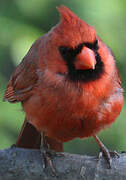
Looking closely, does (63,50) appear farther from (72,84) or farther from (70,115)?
(70,115)

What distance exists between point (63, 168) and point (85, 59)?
66cm

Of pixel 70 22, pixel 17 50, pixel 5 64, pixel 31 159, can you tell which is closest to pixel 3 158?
pixel 31 159

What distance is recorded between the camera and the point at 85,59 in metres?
2.80

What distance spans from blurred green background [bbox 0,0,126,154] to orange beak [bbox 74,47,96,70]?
4.30 ft

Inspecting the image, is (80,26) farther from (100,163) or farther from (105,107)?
(100,163)

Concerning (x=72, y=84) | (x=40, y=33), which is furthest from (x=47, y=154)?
(x=40, y=33)

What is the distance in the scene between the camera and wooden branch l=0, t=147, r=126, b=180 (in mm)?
2953

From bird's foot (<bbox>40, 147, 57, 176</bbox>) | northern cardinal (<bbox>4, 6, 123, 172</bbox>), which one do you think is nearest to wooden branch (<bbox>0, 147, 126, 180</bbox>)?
bird's foot (<bbox>40, 147, 57, 176</bbox>)

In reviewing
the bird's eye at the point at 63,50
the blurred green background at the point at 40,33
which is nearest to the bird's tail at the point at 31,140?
the blurred green background at the point at 40,33

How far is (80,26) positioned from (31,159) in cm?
83

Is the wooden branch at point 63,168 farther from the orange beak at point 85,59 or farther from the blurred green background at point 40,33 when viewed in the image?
the blurred green background at point 40,33

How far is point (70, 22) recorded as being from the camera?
288 cm

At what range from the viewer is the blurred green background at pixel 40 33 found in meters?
4.23

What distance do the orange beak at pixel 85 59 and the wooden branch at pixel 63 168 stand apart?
555 millimetres
